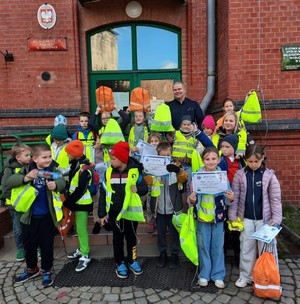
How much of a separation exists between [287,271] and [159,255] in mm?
1596

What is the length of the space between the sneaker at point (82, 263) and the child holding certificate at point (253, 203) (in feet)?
6.06

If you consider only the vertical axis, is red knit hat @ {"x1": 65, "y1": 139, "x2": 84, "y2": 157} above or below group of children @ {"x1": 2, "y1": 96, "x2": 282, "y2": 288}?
above

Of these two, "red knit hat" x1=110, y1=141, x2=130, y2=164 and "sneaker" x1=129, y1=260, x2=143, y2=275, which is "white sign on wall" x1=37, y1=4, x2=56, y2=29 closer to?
"red knit hat" x1=110, y1=141, x2=130, y2=164

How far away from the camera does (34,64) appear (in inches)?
248

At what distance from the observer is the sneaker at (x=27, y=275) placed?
3.57m

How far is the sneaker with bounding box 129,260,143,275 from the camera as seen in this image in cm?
362

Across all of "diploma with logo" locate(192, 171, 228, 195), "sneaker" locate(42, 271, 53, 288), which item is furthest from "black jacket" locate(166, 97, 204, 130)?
"sneaker" locate(42, 271, 53, 288)

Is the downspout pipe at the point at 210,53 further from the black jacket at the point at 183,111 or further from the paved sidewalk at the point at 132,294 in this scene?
the paved sidewalk at the point at 132,294

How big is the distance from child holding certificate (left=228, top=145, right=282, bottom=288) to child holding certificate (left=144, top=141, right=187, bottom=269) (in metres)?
0.69

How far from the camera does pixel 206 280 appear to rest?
3.35m

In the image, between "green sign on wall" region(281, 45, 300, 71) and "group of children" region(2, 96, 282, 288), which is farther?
"green sign on wall" region(281, 45, 300, 71)

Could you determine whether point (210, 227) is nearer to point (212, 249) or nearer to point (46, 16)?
point (212, 249)

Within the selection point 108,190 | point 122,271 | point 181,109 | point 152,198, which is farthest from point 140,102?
point 122,271

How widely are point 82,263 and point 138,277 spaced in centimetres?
76
